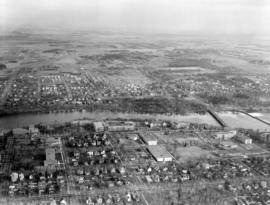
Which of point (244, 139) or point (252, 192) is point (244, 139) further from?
point (252, 192)

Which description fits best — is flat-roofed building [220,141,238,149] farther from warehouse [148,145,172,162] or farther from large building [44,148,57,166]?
large building [44,148,57,166]

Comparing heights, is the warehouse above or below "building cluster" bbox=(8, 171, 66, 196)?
above

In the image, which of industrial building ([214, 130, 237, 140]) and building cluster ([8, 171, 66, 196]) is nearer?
building cluster ([8, 171, 66, 196])

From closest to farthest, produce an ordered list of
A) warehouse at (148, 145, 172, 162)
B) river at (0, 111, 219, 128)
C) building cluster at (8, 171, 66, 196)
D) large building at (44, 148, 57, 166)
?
1. building cluster at (8, 171, 66, 196)
2. large building at (44, 148, 57, 166)
3. warehouse at (148, 145, 172, 162)
4. river at (0, 111, 219, 128)

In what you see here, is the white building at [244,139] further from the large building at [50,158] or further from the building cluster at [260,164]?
the large building at [50,158]

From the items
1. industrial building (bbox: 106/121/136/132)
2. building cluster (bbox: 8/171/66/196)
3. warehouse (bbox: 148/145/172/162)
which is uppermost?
industrial building (bbox: 106/121/136/132)

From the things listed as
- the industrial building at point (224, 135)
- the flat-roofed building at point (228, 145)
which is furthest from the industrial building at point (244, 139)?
the flat-roofed building at point (228, 145)

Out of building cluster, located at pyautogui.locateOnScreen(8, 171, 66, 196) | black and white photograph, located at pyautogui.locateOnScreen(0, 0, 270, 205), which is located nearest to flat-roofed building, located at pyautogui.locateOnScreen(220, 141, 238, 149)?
black and white photograph, located at pyautogui.locateOnScreen(0, 0, 270, 205)

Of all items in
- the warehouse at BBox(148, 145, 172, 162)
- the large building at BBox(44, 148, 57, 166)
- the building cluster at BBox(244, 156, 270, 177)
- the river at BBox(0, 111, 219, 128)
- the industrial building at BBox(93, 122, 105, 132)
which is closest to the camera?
the large building at BBox(44, 148, 57, 166)
